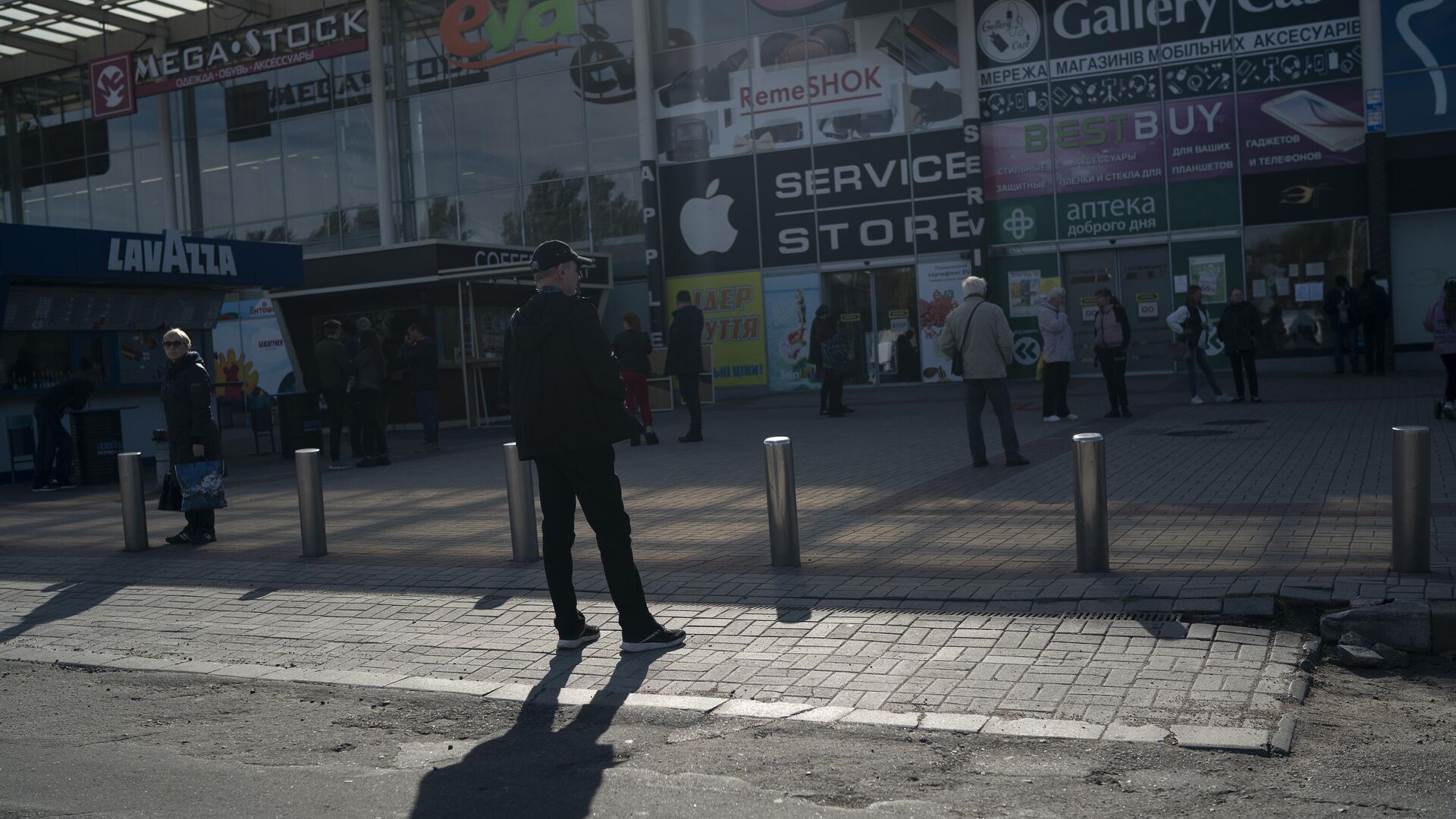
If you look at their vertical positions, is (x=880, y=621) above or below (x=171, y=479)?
below

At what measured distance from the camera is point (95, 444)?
1680 cm

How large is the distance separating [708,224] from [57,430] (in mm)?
14763

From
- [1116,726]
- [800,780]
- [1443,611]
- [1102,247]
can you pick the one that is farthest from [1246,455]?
[1102,247]

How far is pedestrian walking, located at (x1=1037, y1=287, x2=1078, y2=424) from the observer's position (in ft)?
51.1

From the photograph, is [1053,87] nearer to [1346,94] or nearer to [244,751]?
[1346,94]

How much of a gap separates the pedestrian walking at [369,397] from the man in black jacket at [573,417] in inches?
426

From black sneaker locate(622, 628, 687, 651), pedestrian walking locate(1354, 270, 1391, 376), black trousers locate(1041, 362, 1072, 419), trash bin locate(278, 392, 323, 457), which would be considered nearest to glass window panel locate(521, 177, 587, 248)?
trash bin locate(278, 392, 323, 457)

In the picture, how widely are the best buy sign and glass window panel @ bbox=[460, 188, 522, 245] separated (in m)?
2.99

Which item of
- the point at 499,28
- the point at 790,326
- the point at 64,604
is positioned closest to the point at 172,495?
the point at 64,604

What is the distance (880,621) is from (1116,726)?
1860 mm

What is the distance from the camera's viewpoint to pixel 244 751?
4602mm

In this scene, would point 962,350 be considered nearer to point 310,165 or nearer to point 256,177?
point 310,165

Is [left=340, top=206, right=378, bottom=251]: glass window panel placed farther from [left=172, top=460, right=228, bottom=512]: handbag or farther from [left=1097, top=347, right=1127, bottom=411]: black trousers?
[left=172, top=460, right=228, bottom=512]: handbag

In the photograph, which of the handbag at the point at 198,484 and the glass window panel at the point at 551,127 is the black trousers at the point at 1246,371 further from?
the glass window panel at the point at 551,127
